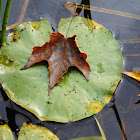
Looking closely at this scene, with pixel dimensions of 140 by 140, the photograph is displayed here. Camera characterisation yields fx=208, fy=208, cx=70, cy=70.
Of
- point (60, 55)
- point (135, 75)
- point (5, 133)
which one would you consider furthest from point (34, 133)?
point (135, 75)

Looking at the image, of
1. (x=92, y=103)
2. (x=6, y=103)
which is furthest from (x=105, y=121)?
(x=6, y=103)

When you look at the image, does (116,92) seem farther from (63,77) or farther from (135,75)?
(63,77)

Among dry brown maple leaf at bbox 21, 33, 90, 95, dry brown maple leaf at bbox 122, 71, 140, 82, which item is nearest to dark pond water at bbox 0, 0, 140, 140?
dry brown maple leaf at bbox 122, 71, 140, 82

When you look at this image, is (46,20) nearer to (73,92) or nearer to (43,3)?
(43,3)

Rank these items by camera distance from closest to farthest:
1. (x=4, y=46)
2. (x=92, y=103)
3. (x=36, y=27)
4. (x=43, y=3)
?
(x=92, y=103), (x=4, y=46), (x=36, y=27), (x=43, y=3)

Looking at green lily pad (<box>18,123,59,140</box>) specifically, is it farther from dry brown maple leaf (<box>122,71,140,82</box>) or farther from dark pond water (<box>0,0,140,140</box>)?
dry brown maple leaf (<box>122,71,140,82</box>)

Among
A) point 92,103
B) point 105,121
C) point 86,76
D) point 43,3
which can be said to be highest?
point 43,3
